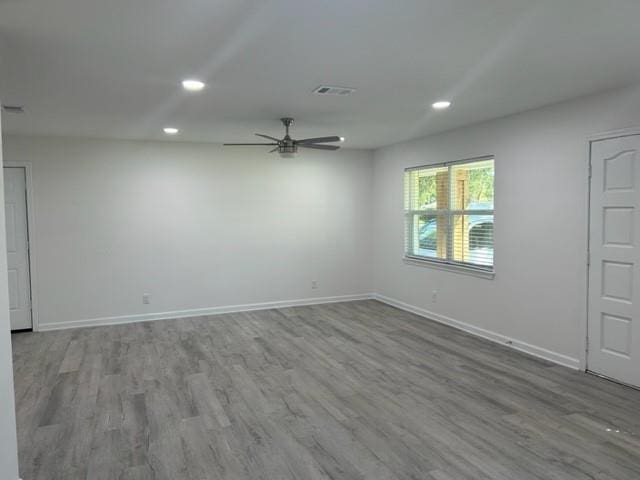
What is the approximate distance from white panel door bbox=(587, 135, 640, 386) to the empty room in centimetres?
2

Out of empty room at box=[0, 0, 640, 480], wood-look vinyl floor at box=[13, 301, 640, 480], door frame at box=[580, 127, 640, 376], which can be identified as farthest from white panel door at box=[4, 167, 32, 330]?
door frame at box=[580, 127, 640, 376]

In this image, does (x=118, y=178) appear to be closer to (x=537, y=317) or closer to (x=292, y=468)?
(x=292, y=468)

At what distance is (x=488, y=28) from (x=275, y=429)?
9.41 ft

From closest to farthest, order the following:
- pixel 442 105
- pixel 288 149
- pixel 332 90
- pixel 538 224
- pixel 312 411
Answer: pixel 312 411 < pixel 332 90 < pixel 442 105 < pixel 538 224 < pixel 288 149

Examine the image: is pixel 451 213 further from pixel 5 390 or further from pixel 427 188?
pixel 5 390

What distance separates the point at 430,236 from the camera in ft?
20.7

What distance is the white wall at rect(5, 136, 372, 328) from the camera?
19.3 feet

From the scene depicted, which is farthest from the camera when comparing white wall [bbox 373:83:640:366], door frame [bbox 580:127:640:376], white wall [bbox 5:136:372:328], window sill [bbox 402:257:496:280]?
white wall [bbox 5:136:372:328]

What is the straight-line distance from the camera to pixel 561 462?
2.68m

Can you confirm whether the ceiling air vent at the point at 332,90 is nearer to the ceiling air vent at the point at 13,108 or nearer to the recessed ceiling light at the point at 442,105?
the recessed ceiling light at the point at 442,105

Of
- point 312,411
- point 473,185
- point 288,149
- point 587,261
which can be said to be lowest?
point 312,411

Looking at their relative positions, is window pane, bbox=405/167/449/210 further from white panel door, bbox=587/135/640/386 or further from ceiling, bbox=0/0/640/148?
white panel door, bbox=587/135/640/386

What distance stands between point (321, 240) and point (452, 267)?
2264 mm

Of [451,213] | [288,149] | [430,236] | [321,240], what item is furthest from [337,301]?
[288,149]
